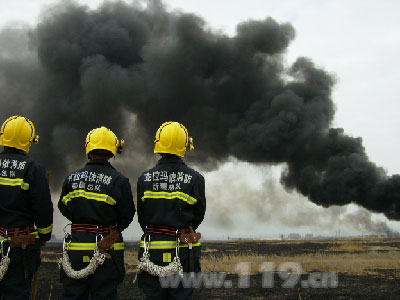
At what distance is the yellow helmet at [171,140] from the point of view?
17.1 ft

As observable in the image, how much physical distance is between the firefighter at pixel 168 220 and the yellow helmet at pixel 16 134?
1.86m

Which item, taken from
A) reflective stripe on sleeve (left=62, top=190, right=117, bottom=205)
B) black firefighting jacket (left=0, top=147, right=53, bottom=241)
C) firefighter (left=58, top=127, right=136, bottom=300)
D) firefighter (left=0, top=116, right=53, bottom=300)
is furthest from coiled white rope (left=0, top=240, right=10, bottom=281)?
reflective stripe on sleeve (left=62, top=190, right=117, bottom=205)

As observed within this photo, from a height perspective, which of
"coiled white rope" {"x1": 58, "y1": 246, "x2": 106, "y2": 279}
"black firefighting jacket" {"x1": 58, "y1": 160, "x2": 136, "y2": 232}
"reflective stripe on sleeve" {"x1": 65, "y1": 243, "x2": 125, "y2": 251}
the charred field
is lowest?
the charred field

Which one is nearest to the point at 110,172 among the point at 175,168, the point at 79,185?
the point at 79,185

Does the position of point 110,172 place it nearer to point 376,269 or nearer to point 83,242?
point 83,242

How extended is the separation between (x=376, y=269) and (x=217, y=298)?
341 inches

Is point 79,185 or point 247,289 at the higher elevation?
point 79,185

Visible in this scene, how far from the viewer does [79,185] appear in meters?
5.08

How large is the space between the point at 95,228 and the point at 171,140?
4.74 feet

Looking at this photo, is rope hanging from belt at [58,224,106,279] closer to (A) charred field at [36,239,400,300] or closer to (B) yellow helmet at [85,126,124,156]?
(B) yellow helmet at [85,126,124,156]

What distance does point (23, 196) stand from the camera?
5.25 meters

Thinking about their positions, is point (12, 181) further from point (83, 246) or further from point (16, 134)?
point (83, 246)

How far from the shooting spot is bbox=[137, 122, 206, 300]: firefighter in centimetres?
472

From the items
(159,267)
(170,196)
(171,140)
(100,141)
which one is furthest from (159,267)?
(100,141)
